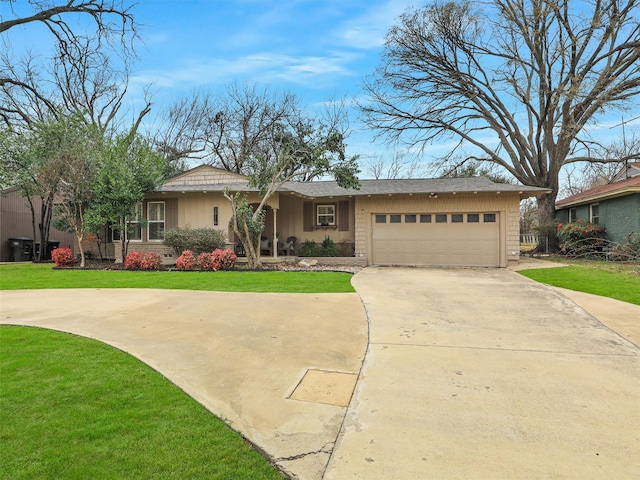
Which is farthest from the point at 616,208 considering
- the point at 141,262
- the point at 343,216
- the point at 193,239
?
the point at 141,262

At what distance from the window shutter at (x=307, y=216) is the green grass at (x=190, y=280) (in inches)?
164

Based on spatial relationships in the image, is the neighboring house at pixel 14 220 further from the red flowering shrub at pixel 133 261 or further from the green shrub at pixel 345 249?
the green shrub at pixel 345 249

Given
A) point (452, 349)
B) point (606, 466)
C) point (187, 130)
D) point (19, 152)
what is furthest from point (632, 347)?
point (187, 130)

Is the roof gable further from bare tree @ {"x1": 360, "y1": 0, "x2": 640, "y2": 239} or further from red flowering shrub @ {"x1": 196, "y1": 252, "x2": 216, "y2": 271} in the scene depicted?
bare tree @ {"x1": 360, "y1": 0, "x2": 640, "y2": 239}

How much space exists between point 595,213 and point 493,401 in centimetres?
1815

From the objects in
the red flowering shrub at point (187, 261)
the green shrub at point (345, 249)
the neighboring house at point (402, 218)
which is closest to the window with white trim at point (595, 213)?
Answer: the neighboring house at point (402, 218)

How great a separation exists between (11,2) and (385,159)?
27457 millimetres

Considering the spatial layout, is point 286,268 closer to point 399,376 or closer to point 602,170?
point 399,376

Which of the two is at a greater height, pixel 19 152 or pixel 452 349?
pixel 19 152

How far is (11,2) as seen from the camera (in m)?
10.7

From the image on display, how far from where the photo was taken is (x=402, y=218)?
13.9 meters

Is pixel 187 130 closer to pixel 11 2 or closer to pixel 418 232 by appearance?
pixel 11 2

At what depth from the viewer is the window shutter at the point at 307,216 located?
15297 millimetres

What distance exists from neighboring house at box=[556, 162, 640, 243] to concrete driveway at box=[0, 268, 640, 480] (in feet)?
34.0
